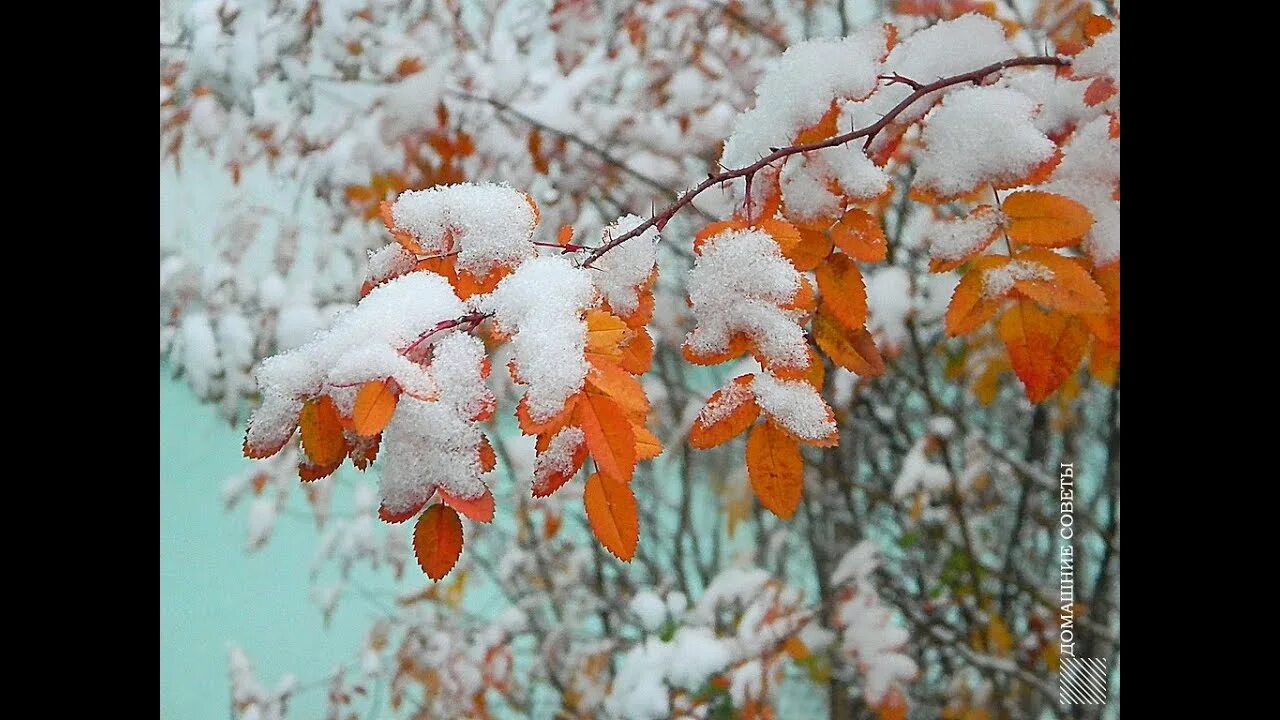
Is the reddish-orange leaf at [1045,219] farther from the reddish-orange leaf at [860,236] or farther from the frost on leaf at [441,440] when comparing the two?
the frost on leaf at [441,440]

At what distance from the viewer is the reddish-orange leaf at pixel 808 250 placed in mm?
429

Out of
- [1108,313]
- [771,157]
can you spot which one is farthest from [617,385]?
[1108,313]

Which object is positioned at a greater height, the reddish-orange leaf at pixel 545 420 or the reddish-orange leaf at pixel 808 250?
the reddish-orange leaf at pixel 808 250

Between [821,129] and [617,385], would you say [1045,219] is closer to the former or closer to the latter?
[821,129]

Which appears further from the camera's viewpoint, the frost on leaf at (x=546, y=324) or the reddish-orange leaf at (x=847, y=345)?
the reddish-orange leaf at (x=847, y=345)

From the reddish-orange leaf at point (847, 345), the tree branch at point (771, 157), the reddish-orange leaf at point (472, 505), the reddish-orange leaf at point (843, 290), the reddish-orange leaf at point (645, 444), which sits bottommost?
the reddish-orange leaf at point (472, 505)

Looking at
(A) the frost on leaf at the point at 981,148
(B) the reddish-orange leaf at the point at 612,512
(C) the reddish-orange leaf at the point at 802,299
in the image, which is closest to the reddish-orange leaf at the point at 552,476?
(B) the reddish-orange leaf at the point at 612,512

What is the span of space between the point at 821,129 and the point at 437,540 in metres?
0.25

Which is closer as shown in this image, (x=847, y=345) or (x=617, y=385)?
(x=617, y=385)

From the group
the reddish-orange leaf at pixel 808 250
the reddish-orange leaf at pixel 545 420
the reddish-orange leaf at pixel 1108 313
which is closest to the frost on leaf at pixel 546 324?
the reddish-orange leaf at pixel 545 420

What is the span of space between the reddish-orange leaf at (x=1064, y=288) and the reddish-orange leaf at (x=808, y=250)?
88 millimetres

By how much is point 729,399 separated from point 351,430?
16 centimetres

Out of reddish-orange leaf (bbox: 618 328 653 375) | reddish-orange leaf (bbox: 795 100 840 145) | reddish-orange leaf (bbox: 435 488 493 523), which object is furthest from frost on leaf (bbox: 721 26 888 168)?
reddish-orange leaf (bbox: 435 488 493 523)

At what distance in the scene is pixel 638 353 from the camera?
1.33ft
